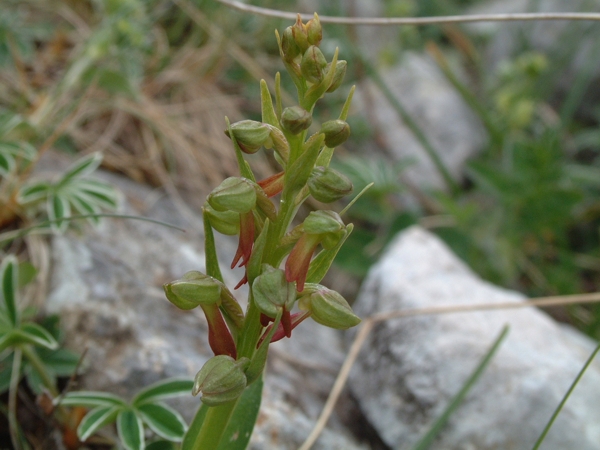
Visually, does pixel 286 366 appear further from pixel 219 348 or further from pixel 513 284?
pixel 513 284

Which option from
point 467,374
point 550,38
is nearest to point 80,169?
point 467,374

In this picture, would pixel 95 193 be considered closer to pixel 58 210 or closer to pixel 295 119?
pixel 58 210

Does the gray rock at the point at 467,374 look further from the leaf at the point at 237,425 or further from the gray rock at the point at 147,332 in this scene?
the leaf at the point at 237,425

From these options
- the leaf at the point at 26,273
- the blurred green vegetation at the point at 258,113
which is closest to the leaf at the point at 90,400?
the leaf at the point at 26,273

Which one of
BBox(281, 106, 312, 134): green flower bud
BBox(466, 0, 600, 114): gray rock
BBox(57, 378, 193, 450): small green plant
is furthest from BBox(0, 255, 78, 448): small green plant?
BBox(466, 0, 600, 114): gray rock

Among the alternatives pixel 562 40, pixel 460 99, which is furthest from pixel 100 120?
pixel 562 40

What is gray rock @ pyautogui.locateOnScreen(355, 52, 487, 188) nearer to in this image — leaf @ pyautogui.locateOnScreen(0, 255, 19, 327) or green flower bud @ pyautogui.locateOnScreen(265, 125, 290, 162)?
leaf @ pyautogui.locateOnScreen(0, 255, 19, 327)
